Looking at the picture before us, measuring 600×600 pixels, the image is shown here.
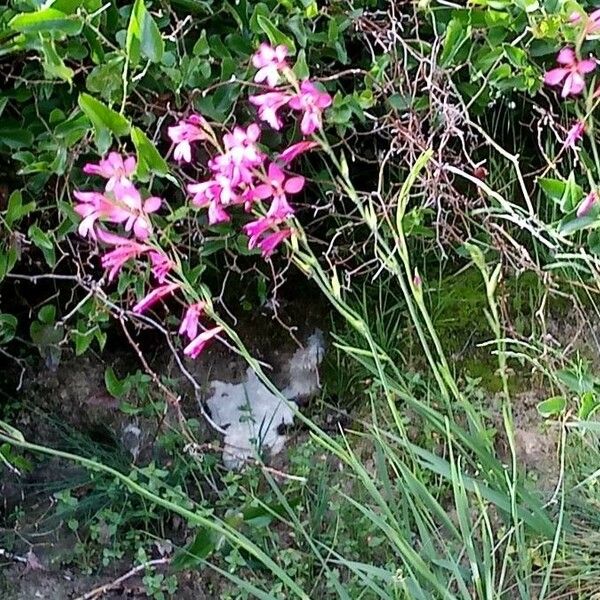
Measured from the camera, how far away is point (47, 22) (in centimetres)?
101

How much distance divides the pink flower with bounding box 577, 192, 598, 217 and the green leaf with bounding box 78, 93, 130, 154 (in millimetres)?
563

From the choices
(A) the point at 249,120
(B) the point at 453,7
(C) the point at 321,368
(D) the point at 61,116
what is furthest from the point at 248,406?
(B) the point at 453,7

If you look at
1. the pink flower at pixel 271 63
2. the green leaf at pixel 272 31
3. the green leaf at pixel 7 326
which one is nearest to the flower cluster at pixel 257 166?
the pink flower at pixel 271 63

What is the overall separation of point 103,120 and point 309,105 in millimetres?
248

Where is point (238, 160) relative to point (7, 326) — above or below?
above

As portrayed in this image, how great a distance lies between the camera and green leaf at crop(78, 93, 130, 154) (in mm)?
1029

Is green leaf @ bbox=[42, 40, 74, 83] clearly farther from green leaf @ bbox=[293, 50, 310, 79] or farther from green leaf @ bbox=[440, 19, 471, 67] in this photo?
green leaf @ bbox=[440, 19, 471, 67]

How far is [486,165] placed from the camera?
5.69ft

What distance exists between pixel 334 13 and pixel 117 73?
41 centimetres

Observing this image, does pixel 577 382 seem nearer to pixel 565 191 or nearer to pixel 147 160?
pixel 565 191

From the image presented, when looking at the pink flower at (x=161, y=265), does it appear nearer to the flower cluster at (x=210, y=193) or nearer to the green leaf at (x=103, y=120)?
the flower cluster at (x=210, y=193)

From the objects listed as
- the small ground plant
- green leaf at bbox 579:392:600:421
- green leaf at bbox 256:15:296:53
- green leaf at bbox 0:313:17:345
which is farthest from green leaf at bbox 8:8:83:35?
green leaf at bbox 579:392:600:421

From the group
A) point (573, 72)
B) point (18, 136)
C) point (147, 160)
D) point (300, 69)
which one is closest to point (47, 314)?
point (18, 136)

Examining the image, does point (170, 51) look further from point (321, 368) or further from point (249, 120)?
point (321, 368)
